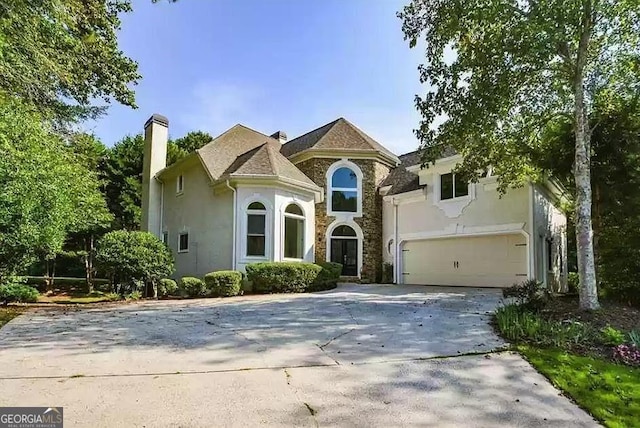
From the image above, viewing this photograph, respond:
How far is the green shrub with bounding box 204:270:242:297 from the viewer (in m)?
14.2

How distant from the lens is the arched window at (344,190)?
63.8 feet

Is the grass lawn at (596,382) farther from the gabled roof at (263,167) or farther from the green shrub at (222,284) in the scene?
the gabled roof at (263,167)

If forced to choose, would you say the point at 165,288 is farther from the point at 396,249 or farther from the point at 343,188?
the point at 396,249

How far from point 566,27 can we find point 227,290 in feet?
37.2

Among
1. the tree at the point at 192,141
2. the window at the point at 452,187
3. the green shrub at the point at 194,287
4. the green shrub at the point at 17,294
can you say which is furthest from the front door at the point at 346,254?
the tree at the point at 192,141

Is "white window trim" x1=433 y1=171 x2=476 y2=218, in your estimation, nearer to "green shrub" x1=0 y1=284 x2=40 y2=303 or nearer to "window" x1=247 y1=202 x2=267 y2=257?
"window" x1=247 y1=202 x2=267 y2=257

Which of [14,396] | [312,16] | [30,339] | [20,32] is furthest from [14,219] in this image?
[312,16]

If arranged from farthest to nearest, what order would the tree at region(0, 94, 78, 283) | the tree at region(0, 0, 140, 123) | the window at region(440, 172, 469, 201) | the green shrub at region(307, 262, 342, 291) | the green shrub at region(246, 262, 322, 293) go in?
the window at region(440, 172, 469, 201) → the green shrub at region(307, 262, 342, 291) → the green shrub at region(246, 262, 322, 293) → the tree at region(0, 94, 78, 283) → the tree at region(0, 0, 140, 123)

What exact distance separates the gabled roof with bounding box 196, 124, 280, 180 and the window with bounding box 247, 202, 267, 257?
2012 mm

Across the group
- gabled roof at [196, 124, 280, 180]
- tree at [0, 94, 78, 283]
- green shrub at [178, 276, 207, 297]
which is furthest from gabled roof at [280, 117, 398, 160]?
tree at [0, 94, 78, 283]

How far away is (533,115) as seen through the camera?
1086 centimetres

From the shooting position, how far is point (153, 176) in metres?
20.5

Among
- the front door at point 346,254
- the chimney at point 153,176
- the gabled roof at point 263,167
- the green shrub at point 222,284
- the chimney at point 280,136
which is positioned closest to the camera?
the green shrub at point 222,284

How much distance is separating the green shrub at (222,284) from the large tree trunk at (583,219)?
32.0 feet
